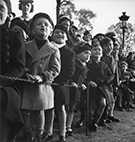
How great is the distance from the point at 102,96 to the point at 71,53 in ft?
4.23

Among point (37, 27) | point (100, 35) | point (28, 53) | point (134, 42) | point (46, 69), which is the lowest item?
point (46, 69)

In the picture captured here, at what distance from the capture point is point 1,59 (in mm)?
1770

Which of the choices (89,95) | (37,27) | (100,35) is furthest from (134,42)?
(37,27)

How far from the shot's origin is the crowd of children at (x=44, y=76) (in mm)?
1809

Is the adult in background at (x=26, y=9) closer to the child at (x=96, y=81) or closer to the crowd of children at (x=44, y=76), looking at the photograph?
the crowd of children at (x=44, y=76)

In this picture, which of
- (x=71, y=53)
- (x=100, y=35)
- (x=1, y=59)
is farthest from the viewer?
A: (x=100, y=35)

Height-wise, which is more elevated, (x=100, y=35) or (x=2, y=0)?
(x=100, y=35)

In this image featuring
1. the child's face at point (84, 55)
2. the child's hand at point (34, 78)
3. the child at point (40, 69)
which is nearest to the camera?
the child's hand at point (34, 78)

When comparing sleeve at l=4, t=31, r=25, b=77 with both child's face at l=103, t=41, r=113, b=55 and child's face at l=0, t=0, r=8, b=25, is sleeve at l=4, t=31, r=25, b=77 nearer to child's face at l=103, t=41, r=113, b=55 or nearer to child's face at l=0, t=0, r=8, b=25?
child's face at l=0, t=0, r=8, b=25

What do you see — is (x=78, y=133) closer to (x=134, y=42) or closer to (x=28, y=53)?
(x=28, y=53)

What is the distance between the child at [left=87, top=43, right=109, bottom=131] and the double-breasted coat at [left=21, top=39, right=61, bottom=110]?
4.83 feet

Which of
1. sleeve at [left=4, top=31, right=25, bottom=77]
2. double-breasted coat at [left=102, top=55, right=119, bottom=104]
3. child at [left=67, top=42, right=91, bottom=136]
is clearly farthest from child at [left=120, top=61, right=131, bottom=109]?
sleeve at [left=4, top=31, right=25, bottom=77]

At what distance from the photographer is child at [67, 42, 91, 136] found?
3.64 meters

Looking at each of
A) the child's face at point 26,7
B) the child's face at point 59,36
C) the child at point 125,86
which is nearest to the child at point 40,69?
the child's face at point 59,36
